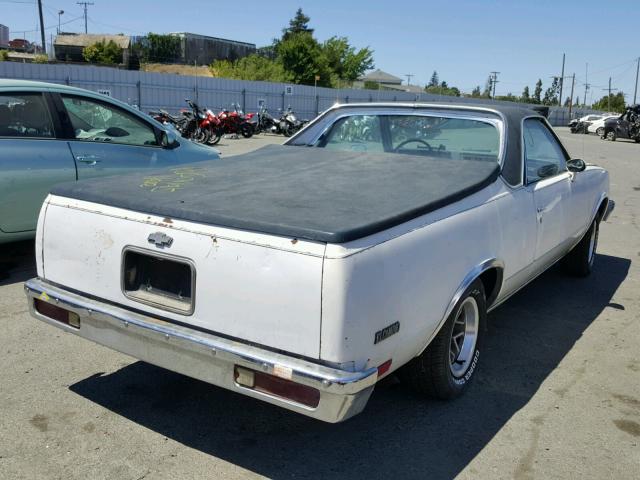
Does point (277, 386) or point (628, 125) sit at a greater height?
point (628, 125)

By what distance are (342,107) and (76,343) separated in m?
2.67

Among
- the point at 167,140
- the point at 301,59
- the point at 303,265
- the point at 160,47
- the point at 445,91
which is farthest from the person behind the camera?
the point at 445,91

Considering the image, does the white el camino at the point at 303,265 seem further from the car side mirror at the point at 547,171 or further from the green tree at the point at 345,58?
the green tree at the point at 345,58

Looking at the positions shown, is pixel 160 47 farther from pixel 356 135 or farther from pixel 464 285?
pixel 464 285

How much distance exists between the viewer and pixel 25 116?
5.62 m

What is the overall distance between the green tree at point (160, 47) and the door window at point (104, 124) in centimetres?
8812

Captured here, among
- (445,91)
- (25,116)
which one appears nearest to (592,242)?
(25,116)

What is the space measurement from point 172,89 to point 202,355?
83.6ft

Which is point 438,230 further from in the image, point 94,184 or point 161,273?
point 94,184

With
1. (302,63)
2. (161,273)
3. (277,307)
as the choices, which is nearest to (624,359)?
(277,307)

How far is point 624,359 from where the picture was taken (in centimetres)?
433

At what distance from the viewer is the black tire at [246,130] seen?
22.7 meters

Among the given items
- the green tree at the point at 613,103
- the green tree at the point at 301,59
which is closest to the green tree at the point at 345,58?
the green tree at the point at 301,59

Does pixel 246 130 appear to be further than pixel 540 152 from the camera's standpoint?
Yes
